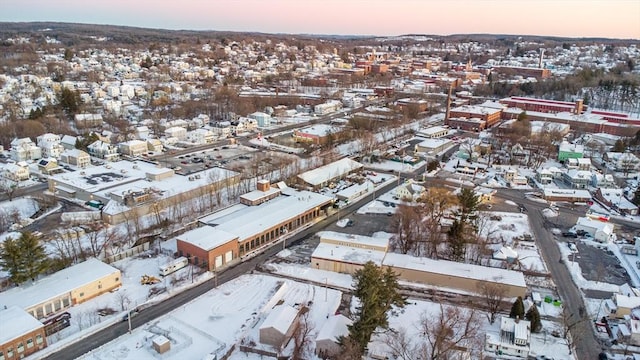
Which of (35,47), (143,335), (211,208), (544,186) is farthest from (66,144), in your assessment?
(35,47)

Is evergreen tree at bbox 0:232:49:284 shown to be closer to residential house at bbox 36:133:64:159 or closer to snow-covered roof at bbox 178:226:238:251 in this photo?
snow-covered roof at bbox 178:226:238:251

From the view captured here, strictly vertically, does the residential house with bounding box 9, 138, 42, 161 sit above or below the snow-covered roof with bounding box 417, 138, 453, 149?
below

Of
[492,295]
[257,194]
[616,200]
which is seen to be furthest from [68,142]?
[616,200]

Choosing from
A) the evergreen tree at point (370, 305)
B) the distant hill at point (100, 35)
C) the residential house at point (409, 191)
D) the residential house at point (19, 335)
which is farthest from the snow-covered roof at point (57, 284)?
the distant hill at point (100, 35)

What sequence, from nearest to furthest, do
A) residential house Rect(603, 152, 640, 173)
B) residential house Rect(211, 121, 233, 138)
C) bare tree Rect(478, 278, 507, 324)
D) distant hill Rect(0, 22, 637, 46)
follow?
bare tree Rect(478, 278, 507, 324) → residential house Rect(603, 152, 640, 173) → residential house Rect(211, 121, 233, 138) → distant hill Rect(0, 22, 637, 46)

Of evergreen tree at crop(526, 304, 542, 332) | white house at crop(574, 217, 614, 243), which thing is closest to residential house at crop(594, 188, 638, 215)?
white house at crop(574, 217, 614, 243)

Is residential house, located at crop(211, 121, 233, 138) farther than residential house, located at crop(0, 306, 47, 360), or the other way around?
residential house, located at crop(211, 121, 233, 138)
